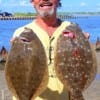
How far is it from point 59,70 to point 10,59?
491 millimetres

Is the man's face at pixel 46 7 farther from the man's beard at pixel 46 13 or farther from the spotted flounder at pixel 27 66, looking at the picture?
the spotted flounder at pixel 27 66

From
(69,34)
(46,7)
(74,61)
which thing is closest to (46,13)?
(46,7)

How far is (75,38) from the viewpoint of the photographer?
4898 mm

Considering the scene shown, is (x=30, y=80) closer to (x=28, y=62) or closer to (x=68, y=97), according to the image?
(x=28, y=62)

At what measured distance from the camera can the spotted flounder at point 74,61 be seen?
15.9 feet

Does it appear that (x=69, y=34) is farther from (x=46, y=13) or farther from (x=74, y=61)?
(x=46, y=13)

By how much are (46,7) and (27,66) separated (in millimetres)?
836

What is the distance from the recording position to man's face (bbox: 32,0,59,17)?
5.36 metres

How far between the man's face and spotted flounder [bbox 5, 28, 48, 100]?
1.74 ft

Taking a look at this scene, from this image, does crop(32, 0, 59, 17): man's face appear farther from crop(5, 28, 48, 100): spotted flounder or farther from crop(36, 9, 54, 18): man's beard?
crop(5, 28, 48, 100): spotted flounder

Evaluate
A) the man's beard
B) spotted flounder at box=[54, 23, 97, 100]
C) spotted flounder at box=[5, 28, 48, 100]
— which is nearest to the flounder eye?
spotted flounder at box=[54, 23, 97, 100]

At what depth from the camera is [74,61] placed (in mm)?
4828

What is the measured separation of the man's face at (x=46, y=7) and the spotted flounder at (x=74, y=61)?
0.51 meters

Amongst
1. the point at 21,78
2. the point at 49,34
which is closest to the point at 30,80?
the point at 21,78
